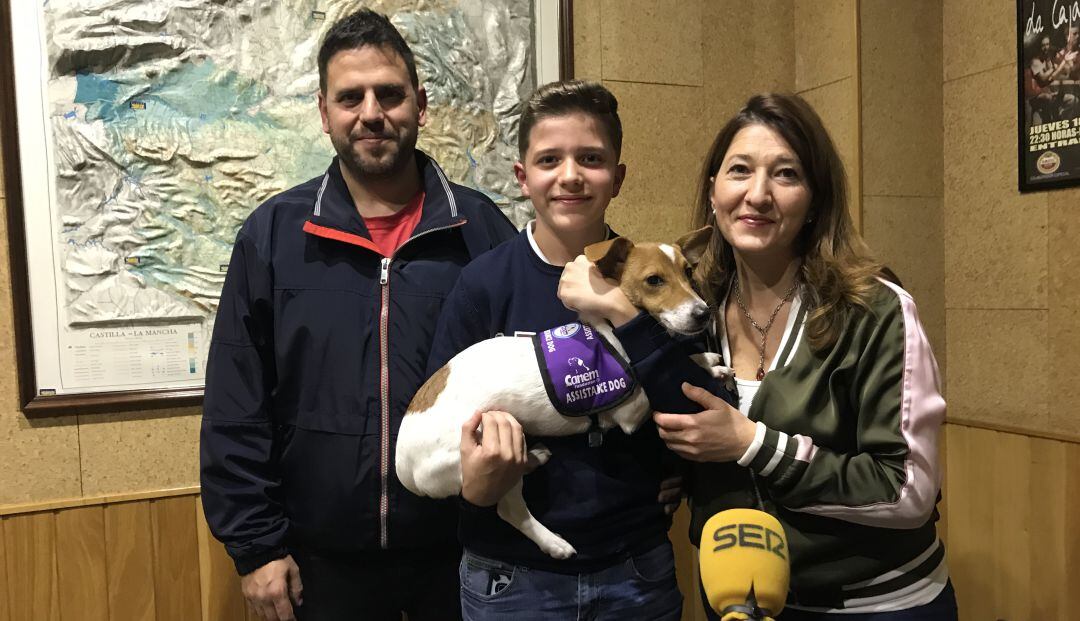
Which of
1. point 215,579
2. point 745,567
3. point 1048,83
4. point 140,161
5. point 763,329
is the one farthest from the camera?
point 1048,83

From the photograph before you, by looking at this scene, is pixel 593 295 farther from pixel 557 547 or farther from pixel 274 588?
pixel 274 588

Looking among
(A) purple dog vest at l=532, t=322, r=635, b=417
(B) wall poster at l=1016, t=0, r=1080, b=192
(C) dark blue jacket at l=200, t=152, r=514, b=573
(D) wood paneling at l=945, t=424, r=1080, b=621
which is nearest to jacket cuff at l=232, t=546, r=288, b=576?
(C) dark blue jacket at l=200, t=152, r=514, b=573

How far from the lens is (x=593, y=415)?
1412 millimetres

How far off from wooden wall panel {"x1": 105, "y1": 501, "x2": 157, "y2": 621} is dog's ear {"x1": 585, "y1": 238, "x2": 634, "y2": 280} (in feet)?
6.20

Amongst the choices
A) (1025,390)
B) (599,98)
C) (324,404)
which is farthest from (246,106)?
(1025,390)

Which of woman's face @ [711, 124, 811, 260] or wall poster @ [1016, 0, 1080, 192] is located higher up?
wall poster @ [1016, 0, 1080, 192]

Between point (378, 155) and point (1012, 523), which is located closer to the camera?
point (378, 155)

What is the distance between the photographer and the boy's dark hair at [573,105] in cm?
150

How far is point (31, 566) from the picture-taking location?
229cm

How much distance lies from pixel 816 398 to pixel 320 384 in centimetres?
113

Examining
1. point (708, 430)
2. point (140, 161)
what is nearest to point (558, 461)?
point (708, 430)

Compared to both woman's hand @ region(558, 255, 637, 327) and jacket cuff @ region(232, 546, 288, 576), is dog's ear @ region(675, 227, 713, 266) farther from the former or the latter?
jacket cuff @ region(232, 546, 288, 576)

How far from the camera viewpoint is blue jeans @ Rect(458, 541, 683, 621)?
55.8 inches

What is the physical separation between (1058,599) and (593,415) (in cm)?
240
